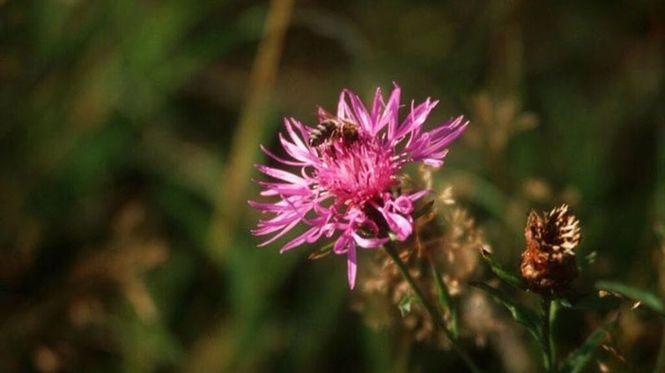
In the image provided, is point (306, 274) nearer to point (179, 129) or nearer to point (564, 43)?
point (179, 129)

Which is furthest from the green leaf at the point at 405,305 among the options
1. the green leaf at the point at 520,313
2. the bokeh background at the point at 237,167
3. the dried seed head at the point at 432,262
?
the bokeh background at the point at 237,167

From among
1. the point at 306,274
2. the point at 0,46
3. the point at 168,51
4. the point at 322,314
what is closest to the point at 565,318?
the point at 322,314

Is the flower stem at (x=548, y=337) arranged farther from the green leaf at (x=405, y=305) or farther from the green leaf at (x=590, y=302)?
the green leaf at (x=405, y=305)

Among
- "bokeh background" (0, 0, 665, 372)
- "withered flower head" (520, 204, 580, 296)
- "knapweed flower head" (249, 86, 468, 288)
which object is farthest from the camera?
"bokeh background" (0, 0, 665, 372)

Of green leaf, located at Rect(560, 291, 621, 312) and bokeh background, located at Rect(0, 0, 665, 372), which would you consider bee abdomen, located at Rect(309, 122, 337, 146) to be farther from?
bokeh background, located at Rect(0, 0, 665, 372)

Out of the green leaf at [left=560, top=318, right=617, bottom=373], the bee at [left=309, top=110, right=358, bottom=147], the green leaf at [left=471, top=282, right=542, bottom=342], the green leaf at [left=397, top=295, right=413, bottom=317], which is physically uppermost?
the bee at [left=309, top=110, right=358, bottom=147]

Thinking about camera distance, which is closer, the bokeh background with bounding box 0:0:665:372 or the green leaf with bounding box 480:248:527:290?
the green leaf with bounding box 480:248:527:290

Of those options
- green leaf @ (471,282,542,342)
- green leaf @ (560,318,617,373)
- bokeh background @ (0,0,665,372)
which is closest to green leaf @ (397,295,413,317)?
green leaf @ (471,282,542,342)

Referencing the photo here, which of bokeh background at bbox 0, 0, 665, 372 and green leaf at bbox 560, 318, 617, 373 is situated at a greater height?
bokeh background at bbox 0, 0, 665, 372
